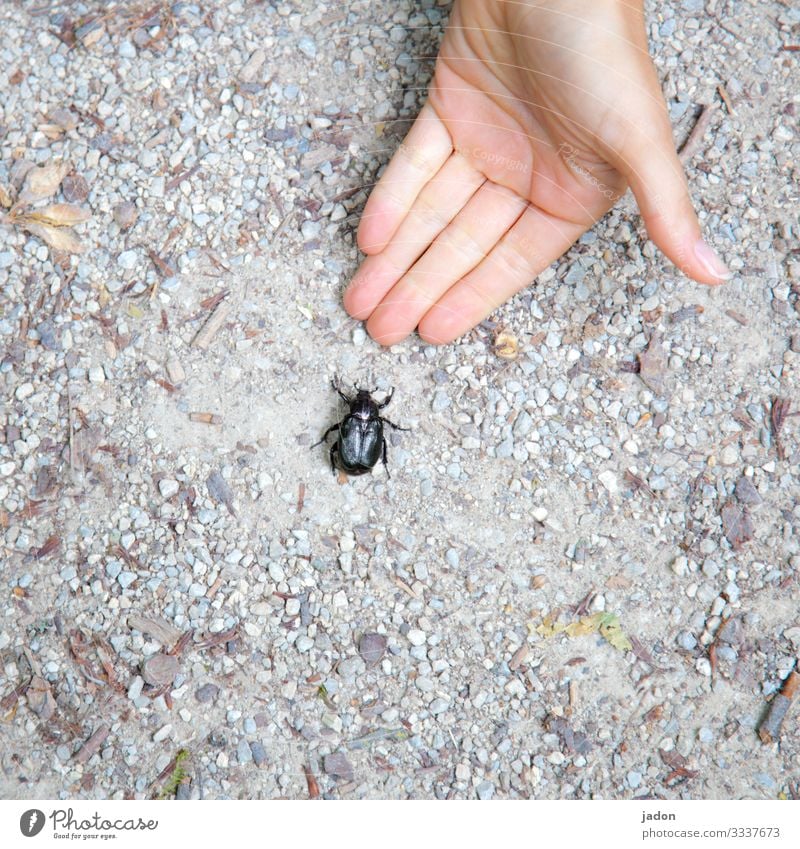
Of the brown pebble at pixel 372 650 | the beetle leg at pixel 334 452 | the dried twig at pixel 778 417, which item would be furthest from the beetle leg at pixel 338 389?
the dried twig at pixel 778 417

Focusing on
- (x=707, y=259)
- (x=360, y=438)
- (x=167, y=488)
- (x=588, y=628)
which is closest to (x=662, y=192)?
(x=707, y=259)

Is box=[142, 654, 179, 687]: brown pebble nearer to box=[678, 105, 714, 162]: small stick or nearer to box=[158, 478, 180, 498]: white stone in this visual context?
box=[158, 478, 180, 498]: white stone

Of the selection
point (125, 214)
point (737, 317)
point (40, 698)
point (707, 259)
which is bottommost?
point (40, 698)

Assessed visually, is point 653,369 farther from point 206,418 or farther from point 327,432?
point 206,418

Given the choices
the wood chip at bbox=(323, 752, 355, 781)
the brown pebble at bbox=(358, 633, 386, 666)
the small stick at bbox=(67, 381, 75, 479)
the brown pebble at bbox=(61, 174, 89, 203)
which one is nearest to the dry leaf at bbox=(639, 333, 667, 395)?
the brown pebble at bbox=(358, 633, 386, 666)

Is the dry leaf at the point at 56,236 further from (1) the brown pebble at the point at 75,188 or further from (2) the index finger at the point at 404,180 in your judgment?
(2) the index finger at the point at 404,180
